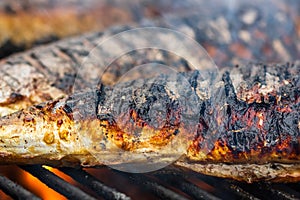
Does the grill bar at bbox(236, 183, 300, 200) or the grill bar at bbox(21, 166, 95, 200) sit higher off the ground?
the grill bar at bbox(236, 183, 300, 200)

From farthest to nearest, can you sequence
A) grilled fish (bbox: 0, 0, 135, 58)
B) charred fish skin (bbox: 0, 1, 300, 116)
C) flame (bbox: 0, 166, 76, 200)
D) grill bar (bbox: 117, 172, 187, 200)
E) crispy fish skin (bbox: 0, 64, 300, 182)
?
grilled fish (bbox: 0, 0, 135, 58) → charred fish skin (bbox: 0, 1, 300, 116) → flame (bbox: 0, 166, 76, 200) → grill bar (bbox: 117, 172, 187, 200) → crispy fish skin (bbox: 0, 64, 300, 182)

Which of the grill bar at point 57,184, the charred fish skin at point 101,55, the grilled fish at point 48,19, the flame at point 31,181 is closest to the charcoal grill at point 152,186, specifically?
the grill bar at point 57,184

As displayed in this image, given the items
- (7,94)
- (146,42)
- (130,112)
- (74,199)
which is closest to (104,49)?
(146,42)

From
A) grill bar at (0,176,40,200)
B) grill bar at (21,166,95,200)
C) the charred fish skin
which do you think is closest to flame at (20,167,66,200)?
grill bar at (21,166,95,200)

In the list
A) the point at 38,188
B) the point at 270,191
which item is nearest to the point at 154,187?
the point at 270,191

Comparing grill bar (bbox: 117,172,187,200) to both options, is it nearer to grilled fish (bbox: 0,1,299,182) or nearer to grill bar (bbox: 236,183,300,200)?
grilled fish (bbox: 0,1,299,182)

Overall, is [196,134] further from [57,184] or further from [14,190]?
[14,190]

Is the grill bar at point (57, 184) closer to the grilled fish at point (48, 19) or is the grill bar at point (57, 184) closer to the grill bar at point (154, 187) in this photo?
the grill bar at point (154, 187)
